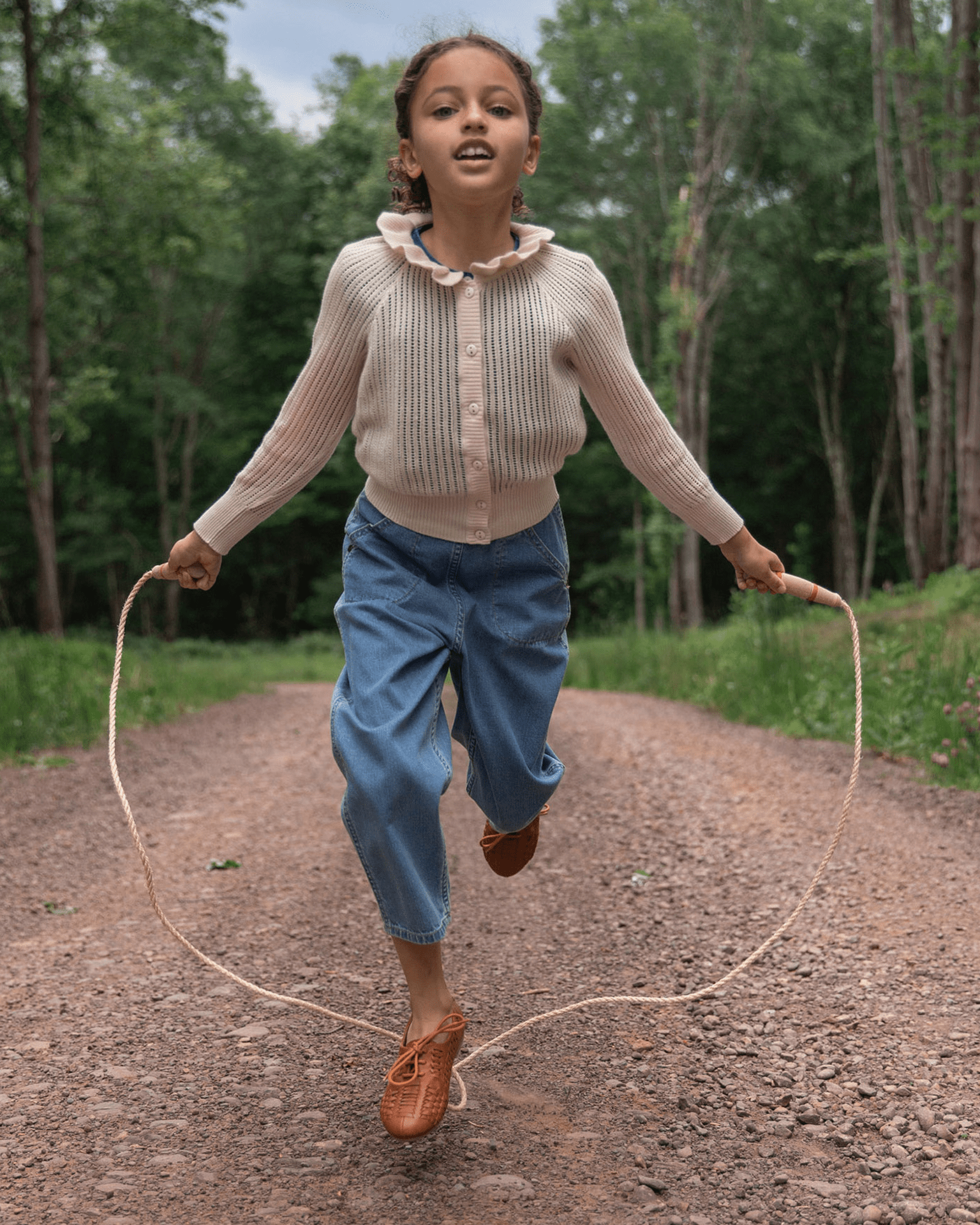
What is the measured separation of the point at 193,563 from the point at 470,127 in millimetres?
1218

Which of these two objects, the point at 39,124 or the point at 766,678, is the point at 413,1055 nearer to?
the point at 766,678

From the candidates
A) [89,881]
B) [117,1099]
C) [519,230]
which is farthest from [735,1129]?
[89,881]

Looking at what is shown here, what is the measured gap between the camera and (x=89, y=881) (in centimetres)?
464

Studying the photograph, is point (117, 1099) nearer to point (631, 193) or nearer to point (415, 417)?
point (415, 417)

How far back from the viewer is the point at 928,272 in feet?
50.3

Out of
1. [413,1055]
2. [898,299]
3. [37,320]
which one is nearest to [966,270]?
[898,299]

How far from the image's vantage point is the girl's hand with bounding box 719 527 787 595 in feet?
9.02

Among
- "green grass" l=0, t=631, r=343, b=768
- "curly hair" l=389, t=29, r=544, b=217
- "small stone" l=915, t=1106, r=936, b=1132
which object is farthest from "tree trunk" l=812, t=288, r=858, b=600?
"small stone" l=915, t=1106, r=936, b=1132

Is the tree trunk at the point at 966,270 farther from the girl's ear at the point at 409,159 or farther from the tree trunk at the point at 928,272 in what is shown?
the girl's ear at the point at 409,159

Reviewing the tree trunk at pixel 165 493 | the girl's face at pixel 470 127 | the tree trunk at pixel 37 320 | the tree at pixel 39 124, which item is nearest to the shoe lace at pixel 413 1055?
the girl's face at pixel 470 127

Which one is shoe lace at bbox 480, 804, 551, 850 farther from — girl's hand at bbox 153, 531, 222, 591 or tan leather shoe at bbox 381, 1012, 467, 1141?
girl's hand at bbox 153, 531, 222, 591

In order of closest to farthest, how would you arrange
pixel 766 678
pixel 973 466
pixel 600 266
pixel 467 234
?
pixel 467 234, pixel 766 678, pixel 973 466, pixel 600 266

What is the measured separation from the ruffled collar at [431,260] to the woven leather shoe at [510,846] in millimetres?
1453

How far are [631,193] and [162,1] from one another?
41.1 feet
